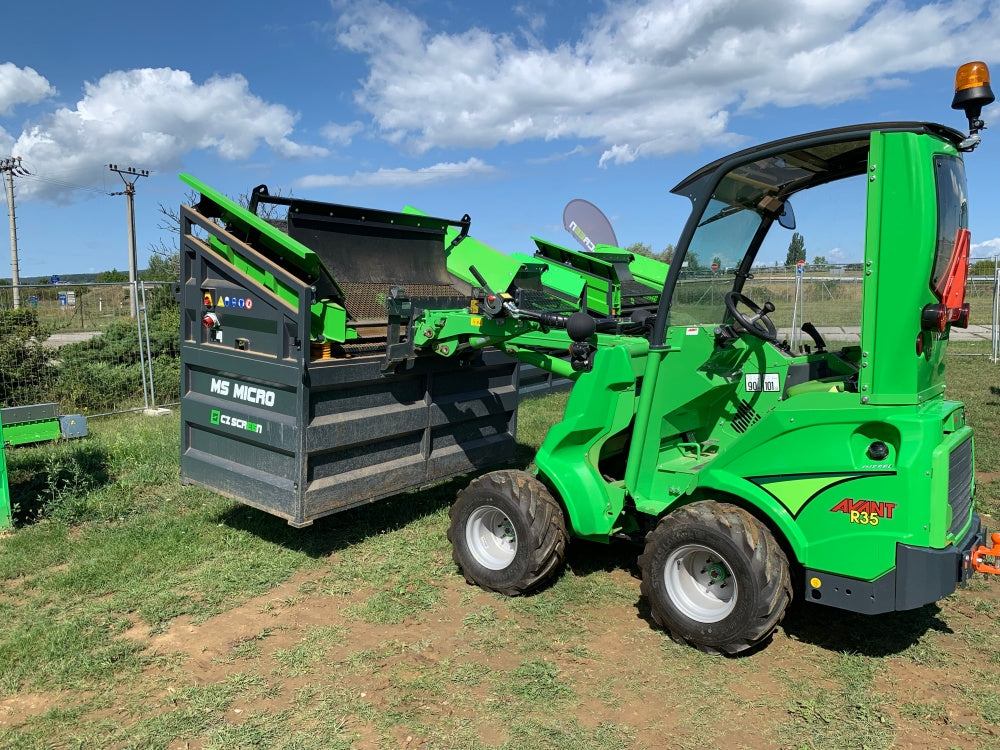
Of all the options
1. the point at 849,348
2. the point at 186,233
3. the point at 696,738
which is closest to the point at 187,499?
the point at 186,233

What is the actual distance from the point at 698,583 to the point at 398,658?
1498 mm

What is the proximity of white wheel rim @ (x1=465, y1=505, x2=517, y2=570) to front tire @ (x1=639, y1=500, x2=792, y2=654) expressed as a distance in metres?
0.91

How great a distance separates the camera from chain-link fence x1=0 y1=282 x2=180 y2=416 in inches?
361

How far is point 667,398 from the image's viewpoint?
3.97 metres

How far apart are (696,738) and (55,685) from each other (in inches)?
109

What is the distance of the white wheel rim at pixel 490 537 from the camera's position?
4.28 metres

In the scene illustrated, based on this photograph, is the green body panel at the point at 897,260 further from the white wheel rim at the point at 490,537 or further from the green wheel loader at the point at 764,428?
the white wheel rim at the point at 490,537

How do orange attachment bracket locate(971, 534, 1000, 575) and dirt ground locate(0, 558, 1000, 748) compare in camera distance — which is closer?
dirt ground locate(0, 558, 1000, 748)

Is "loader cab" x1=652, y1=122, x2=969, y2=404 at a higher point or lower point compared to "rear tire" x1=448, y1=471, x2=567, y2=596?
higher

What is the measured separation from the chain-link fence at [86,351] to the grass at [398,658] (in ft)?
16.1

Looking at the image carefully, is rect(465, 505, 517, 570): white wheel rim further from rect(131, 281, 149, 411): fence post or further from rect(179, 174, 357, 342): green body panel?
rect(131, 281, 149, 411): fence post

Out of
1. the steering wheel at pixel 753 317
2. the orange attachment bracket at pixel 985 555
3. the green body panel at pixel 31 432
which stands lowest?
the orange attachment bracket at pixel 985 555

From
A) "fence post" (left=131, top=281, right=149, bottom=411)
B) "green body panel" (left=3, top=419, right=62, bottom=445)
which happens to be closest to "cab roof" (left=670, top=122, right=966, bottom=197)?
"green body panel" (left=3, top=419, right=62, bottom=445)

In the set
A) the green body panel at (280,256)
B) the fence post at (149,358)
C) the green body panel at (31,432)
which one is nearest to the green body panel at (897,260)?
the green body panel at (280,256)
